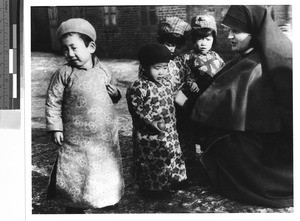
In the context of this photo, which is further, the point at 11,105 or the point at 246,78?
the point at 11,105

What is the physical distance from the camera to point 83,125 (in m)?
2.28

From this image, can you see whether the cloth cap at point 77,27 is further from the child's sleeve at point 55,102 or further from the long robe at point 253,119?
the long robe at point 253,119

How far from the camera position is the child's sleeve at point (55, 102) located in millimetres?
2238

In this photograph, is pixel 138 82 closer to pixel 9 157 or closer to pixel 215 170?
pixel 215 170

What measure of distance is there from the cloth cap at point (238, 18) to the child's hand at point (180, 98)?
464 mm

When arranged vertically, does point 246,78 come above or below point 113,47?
below

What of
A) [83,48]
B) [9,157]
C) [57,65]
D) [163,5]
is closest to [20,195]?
[9,157]

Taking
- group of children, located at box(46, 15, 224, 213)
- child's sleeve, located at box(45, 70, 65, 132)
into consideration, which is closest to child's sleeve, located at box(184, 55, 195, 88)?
group of children, located at box(46, 15, 224, 213)

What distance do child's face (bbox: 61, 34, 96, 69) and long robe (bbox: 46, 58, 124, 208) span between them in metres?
0.04

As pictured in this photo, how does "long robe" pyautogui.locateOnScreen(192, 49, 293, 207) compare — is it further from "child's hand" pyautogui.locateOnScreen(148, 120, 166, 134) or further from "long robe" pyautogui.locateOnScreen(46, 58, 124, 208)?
"long robe" pyautogui.locateOnScreen(46, 58, 124, 208)

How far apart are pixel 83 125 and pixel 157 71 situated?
1.69 feet

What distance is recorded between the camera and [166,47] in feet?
7.36

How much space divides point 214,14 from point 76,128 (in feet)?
3.30
